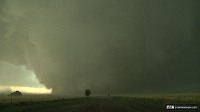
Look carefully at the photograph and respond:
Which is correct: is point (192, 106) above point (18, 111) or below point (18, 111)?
above

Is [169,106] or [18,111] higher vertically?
[169,106]

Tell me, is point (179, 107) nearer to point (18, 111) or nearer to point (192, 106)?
point (192, 106)

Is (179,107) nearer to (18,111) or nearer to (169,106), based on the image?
(169,106)

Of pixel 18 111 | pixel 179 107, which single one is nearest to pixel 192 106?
pixel 179 107

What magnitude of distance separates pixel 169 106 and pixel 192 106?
188cm

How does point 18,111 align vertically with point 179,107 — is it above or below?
below

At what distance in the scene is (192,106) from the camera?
20.5m

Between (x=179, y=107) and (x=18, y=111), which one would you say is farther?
(x=18, y=111)

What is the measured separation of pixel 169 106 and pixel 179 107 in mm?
808

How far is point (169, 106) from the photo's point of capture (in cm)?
2059

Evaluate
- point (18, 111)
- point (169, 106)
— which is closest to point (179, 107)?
point (169, 106)

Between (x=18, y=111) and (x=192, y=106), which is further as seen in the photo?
(x=18, y=111)

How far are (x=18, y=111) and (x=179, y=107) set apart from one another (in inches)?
1139

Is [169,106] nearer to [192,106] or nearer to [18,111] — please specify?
[192,106]
